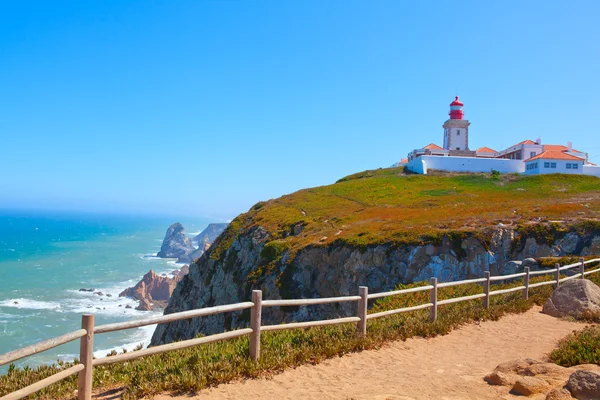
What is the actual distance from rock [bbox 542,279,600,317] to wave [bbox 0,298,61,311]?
68113 mm

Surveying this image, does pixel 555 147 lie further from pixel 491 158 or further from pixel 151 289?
pixel 151 289

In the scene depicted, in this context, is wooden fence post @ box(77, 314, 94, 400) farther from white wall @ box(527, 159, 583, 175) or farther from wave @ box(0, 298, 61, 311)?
wave @ box(0, 298, 61, 311)

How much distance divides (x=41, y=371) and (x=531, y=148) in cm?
7829

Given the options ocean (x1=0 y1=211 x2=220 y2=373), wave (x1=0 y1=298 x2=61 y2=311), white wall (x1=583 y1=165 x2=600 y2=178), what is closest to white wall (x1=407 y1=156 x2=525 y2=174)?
white wall (x1=583 y1=165 x2=600 y2=178)

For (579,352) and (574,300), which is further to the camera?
(574,300)

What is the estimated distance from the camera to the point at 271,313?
3145cm

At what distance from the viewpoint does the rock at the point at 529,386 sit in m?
6.72

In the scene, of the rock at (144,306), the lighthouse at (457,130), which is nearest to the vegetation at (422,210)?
the lighthouse at (457,130)

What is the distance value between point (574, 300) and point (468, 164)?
2277 inches

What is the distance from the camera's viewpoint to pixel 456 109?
80.3m

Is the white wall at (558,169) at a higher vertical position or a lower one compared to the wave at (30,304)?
higher

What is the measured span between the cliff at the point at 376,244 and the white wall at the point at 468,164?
1165 cm

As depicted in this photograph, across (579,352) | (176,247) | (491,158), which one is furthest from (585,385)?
(176,247)

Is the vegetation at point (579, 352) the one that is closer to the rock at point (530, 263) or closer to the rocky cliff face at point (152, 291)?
the rock at point (530, 263)
